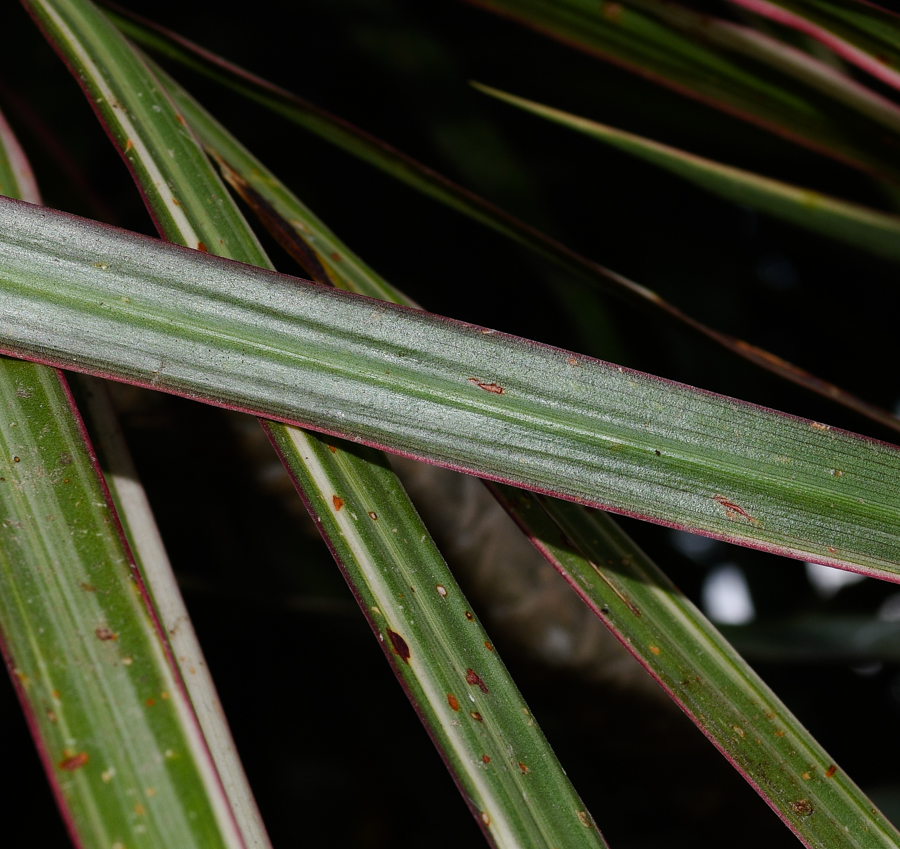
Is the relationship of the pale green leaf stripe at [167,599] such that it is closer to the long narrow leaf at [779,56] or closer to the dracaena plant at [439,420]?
the dracaena plant at [439,420]

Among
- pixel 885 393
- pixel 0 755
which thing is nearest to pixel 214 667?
pixel 0 755

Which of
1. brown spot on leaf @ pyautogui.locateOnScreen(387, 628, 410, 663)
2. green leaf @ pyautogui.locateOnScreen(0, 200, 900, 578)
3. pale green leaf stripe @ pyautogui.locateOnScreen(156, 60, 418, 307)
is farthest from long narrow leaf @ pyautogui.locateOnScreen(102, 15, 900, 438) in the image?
brown spot on leaf @ pyautogui.locateOnScreen(387, 628, 410, 663)

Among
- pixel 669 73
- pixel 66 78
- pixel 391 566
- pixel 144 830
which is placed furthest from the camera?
pixel 66 78

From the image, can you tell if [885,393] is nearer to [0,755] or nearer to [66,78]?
[66,78]

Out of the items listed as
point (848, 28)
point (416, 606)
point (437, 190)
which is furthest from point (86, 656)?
point (848, 28)

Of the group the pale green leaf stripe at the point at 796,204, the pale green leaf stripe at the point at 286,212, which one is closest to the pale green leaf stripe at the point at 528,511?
the pale green leaf stripe at the point at 286,212

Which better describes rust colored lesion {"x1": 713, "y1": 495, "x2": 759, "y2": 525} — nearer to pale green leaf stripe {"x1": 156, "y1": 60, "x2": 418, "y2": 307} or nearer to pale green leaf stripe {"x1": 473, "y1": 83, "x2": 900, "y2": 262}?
pale green leaf stripe {"x1": 156, "y1": 60, "x2": 418, "y2": 307}

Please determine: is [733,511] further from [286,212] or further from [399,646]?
[286,212]
